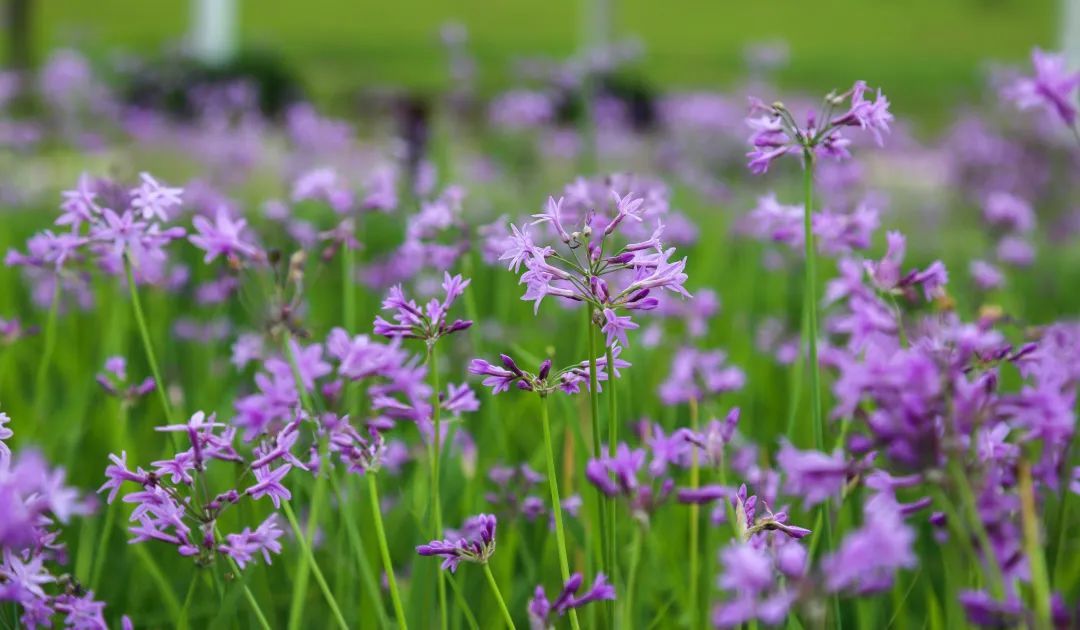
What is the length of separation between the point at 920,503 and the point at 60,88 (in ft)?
24.2

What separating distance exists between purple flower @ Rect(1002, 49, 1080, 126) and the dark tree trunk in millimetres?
15558

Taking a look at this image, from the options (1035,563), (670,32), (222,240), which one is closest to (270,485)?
(222,240)

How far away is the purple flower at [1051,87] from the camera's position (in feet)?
4.88

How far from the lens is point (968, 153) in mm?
8047

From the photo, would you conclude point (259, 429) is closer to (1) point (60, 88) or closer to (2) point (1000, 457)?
(2) point (1000, 457)

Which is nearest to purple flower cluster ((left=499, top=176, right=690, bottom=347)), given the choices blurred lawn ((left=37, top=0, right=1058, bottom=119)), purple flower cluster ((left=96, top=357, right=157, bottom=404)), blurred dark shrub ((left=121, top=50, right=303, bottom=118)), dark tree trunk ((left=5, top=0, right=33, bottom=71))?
purple flower cluster ((left=96, top=357, right=157, bottom=404))

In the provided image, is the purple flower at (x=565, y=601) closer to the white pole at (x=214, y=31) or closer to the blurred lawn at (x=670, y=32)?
the white pole at (x=214, y=31)

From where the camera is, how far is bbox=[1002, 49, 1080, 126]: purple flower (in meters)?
1.49

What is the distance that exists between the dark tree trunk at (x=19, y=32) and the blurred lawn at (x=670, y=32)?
473 inches

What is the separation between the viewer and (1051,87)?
1.51m

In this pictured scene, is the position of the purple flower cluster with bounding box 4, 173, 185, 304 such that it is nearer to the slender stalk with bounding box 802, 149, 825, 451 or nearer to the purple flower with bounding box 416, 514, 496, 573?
the purple flower with bounding box 416, 514, 496, 573

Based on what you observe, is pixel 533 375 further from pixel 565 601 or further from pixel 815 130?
pixel 815 130

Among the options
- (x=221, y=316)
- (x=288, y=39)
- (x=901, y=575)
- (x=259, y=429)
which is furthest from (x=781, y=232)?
(x=288, y=39)

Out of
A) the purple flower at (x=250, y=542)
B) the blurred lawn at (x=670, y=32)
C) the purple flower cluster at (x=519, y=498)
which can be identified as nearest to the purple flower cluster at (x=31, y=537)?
→ the purple flower at (x=250, y=542)
